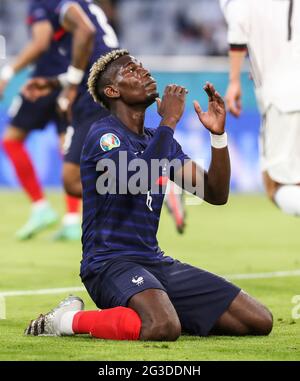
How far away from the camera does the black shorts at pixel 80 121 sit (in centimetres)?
929

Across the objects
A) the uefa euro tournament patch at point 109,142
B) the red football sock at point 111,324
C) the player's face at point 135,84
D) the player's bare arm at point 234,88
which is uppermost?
the player's bare arm at point 234,88

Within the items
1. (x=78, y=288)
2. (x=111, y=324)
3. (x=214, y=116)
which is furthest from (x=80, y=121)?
(x=111, y=324)

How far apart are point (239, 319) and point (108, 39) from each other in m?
4.33

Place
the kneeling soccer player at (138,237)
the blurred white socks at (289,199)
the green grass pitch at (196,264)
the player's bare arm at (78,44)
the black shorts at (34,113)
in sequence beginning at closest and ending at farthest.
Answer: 1. the green grass pitch at (196,264)
2. the kneeling soccer player at (138,237)
3. the blurred white socks at (289,199)
4. the player's bare arm at (78,44)
5. the black shorts at (34,113)

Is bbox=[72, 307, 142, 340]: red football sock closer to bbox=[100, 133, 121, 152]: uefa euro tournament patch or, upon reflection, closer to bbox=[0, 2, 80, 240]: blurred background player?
bbox=[100, 133, 121, 152]: uefa euro tournament patch

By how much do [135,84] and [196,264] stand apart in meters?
3.49

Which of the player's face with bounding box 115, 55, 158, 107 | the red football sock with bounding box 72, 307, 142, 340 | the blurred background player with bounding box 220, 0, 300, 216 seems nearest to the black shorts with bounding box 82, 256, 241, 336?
the red football sock with bounding box 72, 307, 142, 340

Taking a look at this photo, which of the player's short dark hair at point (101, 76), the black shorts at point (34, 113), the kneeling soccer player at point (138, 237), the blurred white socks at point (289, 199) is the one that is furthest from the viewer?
the black shorts at point (34, 113)

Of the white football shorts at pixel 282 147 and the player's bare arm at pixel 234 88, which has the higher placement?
the player's bare arm at pixel 234 88

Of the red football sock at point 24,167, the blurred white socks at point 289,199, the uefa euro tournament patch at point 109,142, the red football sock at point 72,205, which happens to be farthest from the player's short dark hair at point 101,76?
the red football sock at point 24,167

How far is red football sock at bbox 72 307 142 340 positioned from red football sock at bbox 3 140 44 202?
6018mm

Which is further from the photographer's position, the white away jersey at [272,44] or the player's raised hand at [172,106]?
the white away jersey at [272,44]

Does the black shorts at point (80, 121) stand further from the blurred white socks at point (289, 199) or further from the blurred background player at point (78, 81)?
the blurred white socks at point (289, 199)
